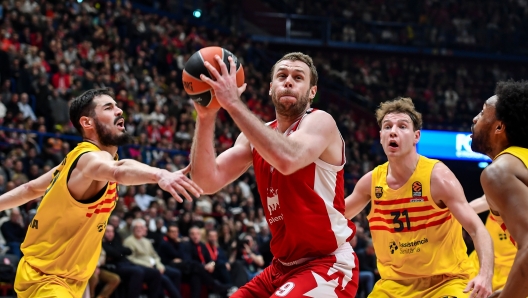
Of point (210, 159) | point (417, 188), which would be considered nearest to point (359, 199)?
point (417, 188)

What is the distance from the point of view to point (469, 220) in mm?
5211

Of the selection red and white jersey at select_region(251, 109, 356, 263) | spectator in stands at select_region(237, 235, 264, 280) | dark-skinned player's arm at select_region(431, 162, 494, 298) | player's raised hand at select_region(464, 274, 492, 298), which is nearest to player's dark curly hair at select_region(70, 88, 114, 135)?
red and white jersey at select_region(251, 109, 356, 263)

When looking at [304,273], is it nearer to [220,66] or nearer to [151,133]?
[220,66]

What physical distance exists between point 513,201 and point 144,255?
347 inches

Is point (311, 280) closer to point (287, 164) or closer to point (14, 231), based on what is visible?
point (287, 164)

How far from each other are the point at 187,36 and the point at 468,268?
18.6 metres

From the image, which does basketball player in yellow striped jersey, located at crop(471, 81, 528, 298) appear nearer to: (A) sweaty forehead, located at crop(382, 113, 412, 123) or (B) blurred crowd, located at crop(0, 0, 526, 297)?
(A) sweaty forehead, located at crop(382, 113, 412, 123)

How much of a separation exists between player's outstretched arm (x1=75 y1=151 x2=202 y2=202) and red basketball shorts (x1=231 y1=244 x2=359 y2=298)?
81 centimetres

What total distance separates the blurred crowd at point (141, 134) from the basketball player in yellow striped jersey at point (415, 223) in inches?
244

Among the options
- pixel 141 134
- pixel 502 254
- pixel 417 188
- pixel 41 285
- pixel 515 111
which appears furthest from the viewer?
pixel 141 134

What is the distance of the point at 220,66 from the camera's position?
161 inches

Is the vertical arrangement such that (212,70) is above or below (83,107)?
above

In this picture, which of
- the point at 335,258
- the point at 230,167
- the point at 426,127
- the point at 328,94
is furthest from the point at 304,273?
the point at 328,94

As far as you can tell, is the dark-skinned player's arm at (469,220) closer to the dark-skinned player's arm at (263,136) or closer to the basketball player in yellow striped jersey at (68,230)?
the dark-skinned player's arm at (263,136)
